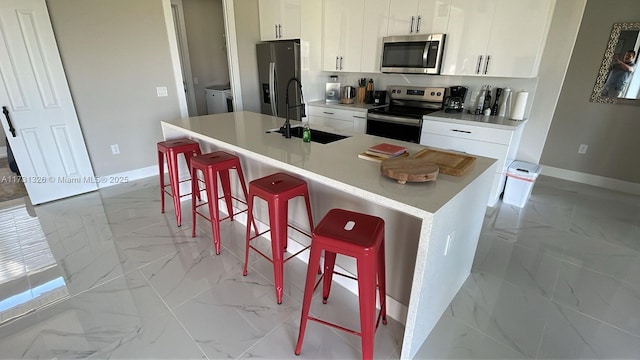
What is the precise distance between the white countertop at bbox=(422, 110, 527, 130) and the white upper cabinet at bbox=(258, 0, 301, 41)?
213 cm

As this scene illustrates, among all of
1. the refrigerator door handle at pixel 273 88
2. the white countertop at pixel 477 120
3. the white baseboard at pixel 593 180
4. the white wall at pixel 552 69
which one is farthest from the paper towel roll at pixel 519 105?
the refrigerator door handle at pixel 273 88

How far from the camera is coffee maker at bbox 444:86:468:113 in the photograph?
11.2ft

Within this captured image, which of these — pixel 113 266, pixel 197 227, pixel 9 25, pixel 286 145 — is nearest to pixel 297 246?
pixel 286 145

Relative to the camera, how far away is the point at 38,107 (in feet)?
9.68

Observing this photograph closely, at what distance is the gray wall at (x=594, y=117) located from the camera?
3.34m

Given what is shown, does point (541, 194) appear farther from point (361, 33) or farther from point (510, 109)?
point (361, 33)

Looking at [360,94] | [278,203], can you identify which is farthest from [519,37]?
[278,203]

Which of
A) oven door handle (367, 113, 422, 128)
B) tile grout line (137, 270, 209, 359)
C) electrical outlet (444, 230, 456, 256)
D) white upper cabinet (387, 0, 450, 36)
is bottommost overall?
tile grout line (137, 270, 209, 359)

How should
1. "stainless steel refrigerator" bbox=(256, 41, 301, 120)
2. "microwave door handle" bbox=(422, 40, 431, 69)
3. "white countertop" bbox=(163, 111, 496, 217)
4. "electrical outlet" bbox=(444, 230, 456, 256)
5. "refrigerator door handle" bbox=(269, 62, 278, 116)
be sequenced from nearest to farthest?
"white countertop" bbox=(163, 111, 496, 217) → "electrical outlet" bbox=(444, 230, 456, 256) → "microwave door handle" bbox=(422, 40, 431, 69) → "stainless steel refrigerator" bbox=(256, 41, 301, 120) → "refrigerator door handle" bbox=(269, 62, 278, 116)

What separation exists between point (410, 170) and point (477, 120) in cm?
212

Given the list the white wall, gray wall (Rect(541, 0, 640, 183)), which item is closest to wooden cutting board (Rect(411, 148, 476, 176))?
the white wall

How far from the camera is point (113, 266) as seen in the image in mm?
2211

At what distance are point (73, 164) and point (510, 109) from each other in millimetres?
4825

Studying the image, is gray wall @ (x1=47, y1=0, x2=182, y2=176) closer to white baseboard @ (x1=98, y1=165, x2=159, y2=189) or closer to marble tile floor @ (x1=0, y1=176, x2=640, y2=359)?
white baseboard @ (x1=98, y1=165, x2=159, y2=189)
